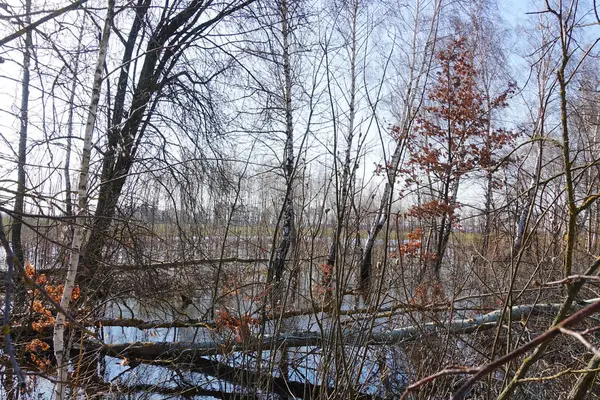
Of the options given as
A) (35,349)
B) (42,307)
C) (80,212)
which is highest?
(80,212)

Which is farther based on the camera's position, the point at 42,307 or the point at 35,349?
the point at 35,349

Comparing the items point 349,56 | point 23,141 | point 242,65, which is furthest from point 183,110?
point 349,56

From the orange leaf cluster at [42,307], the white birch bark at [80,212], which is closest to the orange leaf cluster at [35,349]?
the orange leaf cluster at [42,307]

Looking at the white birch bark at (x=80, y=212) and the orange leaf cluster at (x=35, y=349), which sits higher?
the white birch bark at (x=80, y=212)

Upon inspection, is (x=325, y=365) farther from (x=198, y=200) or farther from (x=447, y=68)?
(x=447, y=68)

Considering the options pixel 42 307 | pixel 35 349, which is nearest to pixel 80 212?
pixel 42 307

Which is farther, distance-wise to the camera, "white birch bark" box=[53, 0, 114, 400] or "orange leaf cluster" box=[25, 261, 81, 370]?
"orange leaf cluster" box=[25, 261, 81, 370]

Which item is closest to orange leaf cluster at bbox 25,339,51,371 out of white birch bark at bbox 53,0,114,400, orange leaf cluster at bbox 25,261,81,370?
orange leaf cluster at bbox 25,261,81,370

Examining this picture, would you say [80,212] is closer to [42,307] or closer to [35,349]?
[42,307]

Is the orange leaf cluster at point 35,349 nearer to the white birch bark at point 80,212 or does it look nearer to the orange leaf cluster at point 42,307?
the orange leaf cluster at point 42,307

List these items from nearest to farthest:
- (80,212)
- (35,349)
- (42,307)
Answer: (80,212) → (42,307) → (35,349)

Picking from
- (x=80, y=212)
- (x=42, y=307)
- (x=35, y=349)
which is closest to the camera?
(x=80, y=212)

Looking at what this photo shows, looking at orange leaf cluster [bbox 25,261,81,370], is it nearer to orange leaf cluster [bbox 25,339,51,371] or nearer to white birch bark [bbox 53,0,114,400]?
orange leaf cluster [bbox 25,339,51,371]

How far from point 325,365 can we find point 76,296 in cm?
336
